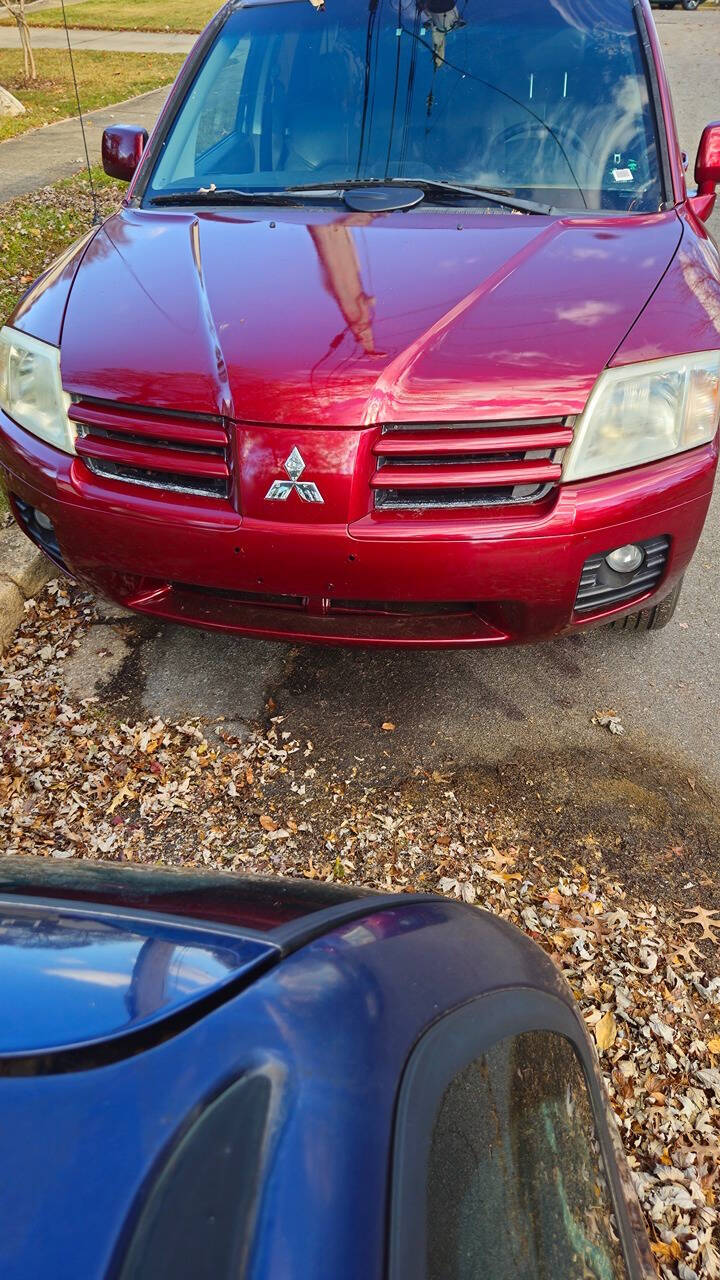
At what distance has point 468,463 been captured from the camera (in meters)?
2.27

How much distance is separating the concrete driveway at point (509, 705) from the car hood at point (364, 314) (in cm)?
101

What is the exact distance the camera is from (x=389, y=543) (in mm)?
2236

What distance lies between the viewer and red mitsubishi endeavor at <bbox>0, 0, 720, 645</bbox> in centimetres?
224

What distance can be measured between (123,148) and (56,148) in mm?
6784

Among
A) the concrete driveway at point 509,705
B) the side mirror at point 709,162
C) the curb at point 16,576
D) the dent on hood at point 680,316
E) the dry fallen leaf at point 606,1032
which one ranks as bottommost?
the concrete driveway at point 509,705

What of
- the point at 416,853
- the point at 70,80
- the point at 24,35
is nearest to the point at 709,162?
the point at 416,853

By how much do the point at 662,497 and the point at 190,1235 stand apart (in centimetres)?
204

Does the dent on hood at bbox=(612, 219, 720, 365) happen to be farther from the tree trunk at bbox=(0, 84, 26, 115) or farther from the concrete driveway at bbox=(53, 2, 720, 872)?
the tree trunk at bbox=(0, 84, 26, 115)

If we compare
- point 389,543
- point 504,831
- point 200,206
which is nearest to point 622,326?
point 389,543

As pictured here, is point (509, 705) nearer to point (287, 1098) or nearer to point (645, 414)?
point (645, 414)

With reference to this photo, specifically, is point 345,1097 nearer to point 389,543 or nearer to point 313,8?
point 389,543

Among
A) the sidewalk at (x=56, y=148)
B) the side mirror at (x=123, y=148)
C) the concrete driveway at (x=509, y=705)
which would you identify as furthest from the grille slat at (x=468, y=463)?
the sidewalk at (x=56, y=148)

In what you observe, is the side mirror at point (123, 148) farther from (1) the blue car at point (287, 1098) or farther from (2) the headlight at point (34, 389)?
(1) the blue car at point (287, 1098)

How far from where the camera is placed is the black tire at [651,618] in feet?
9.93
